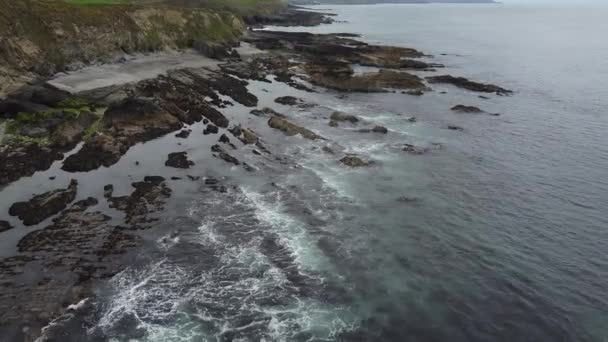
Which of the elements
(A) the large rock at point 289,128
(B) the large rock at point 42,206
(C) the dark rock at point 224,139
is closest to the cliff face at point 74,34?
(B) the large rock at point 42,206

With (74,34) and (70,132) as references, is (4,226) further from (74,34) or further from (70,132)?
(74,34)

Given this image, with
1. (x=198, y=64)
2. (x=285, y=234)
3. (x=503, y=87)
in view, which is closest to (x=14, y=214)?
(x=285, y=234)

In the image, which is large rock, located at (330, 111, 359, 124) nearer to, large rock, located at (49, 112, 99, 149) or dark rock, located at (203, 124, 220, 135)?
dark rock, located at (203, 124, 220, 135)

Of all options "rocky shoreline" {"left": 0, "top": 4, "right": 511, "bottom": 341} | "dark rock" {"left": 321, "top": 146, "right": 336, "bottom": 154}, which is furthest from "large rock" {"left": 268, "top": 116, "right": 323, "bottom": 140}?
"dark rock" {"left": 321, "top": 146, "right": 336, "bottom": 154}

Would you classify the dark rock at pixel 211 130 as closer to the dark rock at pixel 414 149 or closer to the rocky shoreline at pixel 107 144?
the rocky shoreline at pixel 107 144

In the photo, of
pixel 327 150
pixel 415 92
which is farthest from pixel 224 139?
pixel 415 92

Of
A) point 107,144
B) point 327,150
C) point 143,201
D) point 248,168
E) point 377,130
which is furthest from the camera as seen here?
point 377,130

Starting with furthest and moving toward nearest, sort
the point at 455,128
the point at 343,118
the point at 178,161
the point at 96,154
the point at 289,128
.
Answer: the point at 343,118 → the point at 455,128 → the point at 289,128 → the point at 178,161 → the point at 96,154
